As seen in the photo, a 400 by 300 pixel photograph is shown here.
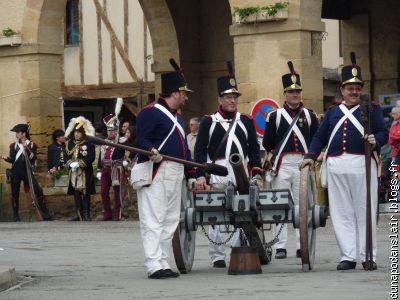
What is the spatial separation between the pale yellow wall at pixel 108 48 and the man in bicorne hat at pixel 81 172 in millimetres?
8534

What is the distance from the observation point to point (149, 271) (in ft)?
43.7

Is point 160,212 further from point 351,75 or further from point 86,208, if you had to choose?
point 86,208

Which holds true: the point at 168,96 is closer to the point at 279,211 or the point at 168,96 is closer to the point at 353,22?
the point at 279,211

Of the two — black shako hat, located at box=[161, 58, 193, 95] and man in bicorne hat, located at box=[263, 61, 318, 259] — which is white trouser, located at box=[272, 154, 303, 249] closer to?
man in bicorne hat, located at box=[263, 61, 318, 259]

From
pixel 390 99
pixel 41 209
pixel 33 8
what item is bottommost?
pixel 41 209

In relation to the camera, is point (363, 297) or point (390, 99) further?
point (390, 99)

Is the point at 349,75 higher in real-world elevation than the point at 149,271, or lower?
higher

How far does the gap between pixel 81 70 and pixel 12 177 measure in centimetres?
969

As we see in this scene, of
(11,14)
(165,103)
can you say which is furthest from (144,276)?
(11,14)

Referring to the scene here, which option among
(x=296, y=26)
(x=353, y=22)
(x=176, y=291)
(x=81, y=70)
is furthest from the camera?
(x=81, y=70)

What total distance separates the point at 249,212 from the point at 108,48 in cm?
2132

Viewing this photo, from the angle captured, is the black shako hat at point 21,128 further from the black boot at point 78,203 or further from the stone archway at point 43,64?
the black boot at point 78,203

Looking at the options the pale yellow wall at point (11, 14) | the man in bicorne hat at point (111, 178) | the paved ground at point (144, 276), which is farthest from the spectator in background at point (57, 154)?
the paved ground at point (144, 276)

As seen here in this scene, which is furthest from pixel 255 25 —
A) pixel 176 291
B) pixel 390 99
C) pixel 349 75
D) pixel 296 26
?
pixel 176 291
